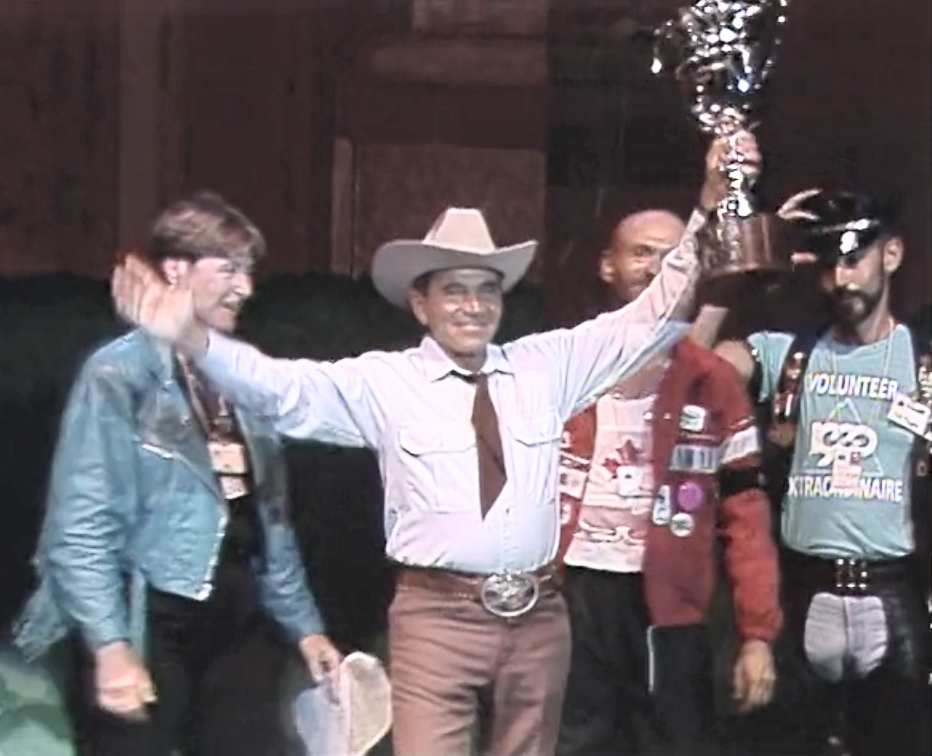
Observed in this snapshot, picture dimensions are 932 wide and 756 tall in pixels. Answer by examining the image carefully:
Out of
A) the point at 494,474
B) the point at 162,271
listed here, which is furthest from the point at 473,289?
the point at 162,271

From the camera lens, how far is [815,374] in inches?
106

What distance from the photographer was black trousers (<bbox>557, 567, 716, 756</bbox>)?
264 cm

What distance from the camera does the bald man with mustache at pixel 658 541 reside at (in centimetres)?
262

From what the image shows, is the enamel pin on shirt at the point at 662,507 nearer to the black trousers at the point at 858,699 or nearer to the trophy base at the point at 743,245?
the black trousers at the point at 858,699

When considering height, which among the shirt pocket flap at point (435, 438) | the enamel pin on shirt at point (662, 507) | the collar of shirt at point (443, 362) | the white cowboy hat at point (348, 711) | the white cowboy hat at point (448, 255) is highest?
the white cowboy hat at point (448, 255)

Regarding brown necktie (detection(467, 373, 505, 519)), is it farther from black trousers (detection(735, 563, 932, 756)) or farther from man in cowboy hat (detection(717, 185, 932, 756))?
black trousers (detection(735, 563, 932, 756))

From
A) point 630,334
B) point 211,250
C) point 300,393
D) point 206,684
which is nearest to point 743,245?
point 630,334

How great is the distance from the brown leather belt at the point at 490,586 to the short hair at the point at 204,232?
50 cm

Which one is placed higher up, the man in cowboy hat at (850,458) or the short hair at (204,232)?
the short hair at (204,232)

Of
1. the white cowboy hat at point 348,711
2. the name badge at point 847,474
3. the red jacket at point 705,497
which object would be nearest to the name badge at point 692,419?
the red jacket at point 705,497

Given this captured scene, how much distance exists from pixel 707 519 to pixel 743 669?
0.75ft

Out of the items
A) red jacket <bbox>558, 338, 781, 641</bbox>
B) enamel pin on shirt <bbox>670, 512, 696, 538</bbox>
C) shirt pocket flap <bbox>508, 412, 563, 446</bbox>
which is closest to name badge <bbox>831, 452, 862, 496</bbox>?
red jacket <bbox>558, 338, 781, 641</bbox>

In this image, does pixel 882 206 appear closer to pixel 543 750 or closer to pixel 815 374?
pixel 815 374

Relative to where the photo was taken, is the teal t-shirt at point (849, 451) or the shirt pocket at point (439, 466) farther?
the teal t-shirt at point (849, 451)
